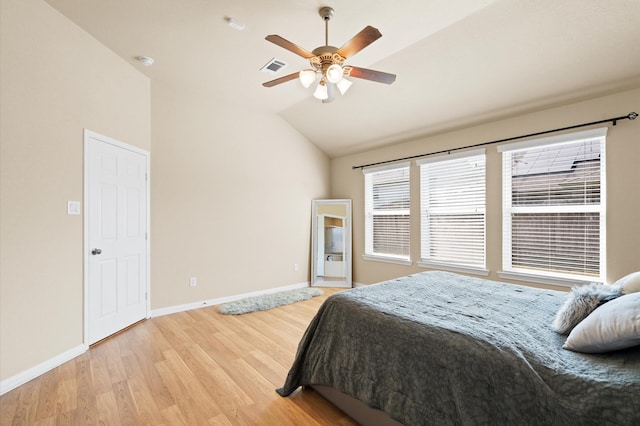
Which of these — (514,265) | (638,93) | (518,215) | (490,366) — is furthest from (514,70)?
(490,366)

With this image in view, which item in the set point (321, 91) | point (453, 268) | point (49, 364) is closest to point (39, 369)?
point (49, 364)

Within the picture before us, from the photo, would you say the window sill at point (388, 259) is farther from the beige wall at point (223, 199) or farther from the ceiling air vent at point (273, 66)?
the ceiling air vent at point (273, 66)

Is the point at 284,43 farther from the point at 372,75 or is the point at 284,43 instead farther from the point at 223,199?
the point at 223,199

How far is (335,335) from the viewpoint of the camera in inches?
78.7

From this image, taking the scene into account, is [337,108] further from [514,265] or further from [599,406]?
[599,406]

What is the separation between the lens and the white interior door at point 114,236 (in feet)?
9.78

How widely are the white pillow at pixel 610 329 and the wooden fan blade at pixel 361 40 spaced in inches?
74.8

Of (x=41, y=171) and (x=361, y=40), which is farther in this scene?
(x=41, y=171)

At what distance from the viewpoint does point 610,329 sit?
1213mm

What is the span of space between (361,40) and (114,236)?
318cm

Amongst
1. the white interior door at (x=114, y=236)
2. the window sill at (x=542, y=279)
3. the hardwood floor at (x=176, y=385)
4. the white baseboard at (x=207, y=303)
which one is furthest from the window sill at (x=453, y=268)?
the white interior door at (x=114, y=236)

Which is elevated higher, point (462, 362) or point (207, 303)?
point (462, 362)

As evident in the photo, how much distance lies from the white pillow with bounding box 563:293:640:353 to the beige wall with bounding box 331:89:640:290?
2.24 meters

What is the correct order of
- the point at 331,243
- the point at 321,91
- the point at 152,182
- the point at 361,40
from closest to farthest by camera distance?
the point at 361,40
the point at 321,91
the point at 152,182
the point at 331,243
